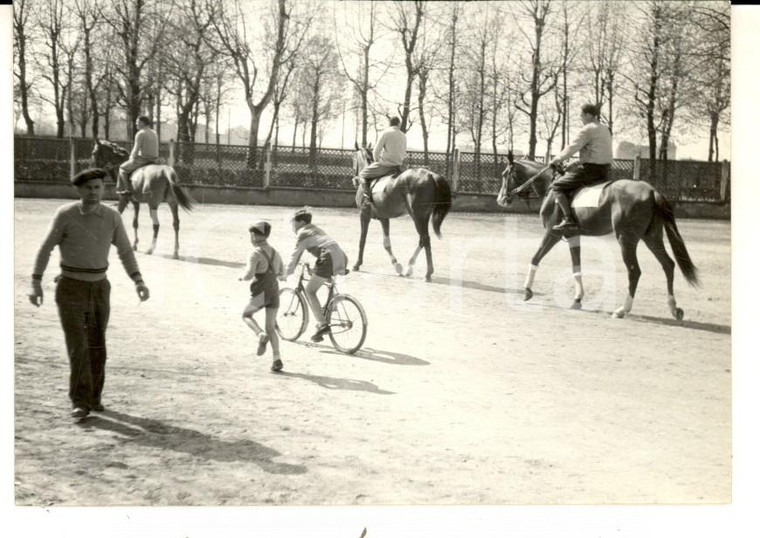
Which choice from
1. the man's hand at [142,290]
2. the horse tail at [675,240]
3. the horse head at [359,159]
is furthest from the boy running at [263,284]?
the horse tail at [675,240]

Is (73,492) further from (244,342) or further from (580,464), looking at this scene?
(580,464)

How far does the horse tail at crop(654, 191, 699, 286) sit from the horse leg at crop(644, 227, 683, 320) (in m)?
0.05

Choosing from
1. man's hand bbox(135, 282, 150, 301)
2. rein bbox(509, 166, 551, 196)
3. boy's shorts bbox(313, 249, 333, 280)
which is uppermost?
rein bbox(509, 166, 551, 196)

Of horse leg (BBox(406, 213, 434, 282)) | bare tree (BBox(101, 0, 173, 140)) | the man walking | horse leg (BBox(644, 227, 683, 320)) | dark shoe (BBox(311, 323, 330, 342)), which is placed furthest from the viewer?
horse leg (BBox(406, 213, 434, 282))

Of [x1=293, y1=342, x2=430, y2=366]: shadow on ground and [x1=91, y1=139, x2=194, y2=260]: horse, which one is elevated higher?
[x1=91, y1=139, x2=194, y2=260]: horse

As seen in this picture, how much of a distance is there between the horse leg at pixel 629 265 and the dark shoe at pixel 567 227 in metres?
0.27

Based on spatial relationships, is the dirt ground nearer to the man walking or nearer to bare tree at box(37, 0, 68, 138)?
the man walking

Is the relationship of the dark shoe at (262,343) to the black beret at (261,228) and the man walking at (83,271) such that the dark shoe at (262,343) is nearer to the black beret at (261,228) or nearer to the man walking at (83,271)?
the black beret at (261,228)

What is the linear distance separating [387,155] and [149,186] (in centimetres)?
142

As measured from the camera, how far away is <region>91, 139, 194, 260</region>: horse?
4.74m

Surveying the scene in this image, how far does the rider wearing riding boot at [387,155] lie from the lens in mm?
5047

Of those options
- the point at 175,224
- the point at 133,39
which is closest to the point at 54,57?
the point at 133,39

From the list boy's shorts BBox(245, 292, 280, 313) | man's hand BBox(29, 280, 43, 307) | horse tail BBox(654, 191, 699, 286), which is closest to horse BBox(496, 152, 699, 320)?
horse tail BBox(654, 191, 699, 286)

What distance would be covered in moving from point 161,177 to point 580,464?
9.61ft
